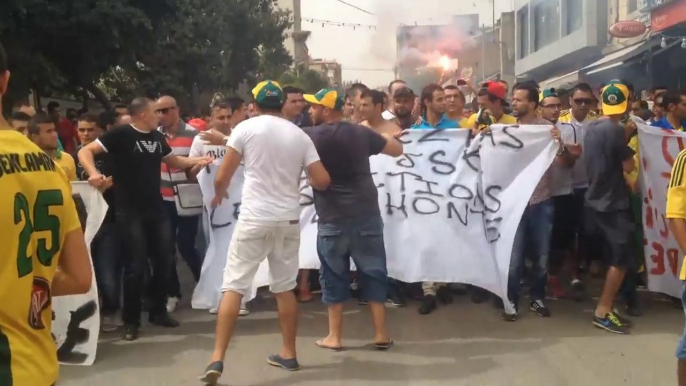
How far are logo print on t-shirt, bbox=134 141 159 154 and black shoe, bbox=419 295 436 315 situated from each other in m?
2.50

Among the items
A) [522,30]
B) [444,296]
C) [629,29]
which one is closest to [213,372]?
[444,296]

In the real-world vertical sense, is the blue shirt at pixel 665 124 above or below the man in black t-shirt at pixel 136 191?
above

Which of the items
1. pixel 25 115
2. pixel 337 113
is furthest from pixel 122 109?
pixel 337 113

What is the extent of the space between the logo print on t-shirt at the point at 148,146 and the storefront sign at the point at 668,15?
16.0 m

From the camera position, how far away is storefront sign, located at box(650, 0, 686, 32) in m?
18.5

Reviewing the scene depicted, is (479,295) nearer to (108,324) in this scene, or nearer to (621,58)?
(108,324)

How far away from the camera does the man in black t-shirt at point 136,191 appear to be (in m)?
5.64

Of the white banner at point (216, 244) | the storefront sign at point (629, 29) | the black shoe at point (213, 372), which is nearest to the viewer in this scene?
the black shoe at point (213, 372)

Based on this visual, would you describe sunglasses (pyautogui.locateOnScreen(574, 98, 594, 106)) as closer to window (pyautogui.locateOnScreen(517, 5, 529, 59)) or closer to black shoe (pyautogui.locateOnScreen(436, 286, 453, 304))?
black shoe (pyautogui.locateOnScreen(436, 286, 453, 304))

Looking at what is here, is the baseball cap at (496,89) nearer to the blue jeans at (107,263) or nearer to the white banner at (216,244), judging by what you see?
the white banner at (216,244)

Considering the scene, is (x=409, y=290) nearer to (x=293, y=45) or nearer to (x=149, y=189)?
(x=149, y=189)

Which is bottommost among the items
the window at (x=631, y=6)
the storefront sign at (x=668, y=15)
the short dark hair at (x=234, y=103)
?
the short dark hair at (x=234, y=103)

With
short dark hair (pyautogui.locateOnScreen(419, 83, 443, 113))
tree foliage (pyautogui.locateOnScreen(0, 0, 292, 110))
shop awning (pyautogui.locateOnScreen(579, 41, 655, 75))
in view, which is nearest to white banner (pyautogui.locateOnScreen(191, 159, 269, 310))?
short dark hair (pyautogui.locateOnScreen(419, 83, 443, 113))

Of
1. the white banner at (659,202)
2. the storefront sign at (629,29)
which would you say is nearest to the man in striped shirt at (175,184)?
the white banner at (659,202)
